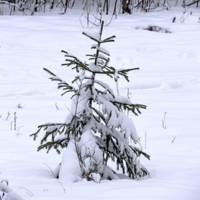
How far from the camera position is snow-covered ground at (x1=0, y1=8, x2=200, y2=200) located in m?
3.20

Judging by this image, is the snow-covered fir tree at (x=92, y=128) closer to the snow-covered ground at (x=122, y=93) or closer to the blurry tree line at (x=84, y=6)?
the snow-covered ground at (x=122, y=93)

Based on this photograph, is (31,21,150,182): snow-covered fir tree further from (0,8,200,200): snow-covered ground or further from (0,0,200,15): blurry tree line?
(0,0,200,15): blurry tree line

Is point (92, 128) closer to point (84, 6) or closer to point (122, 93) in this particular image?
point (122, 93)

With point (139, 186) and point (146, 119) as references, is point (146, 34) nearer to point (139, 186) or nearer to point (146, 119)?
point (146, 119)

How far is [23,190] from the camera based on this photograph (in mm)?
3049

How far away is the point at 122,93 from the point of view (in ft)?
26.0

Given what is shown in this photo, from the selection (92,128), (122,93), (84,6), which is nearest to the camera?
(92,128)

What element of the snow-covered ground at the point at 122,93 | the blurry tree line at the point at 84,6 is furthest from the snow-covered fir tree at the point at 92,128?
the blurry tree line at the point at 84,6

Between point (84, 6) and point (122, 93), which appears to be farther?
point (84, 6)

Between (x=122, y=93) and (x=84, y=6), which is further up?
(x=84, y=6)

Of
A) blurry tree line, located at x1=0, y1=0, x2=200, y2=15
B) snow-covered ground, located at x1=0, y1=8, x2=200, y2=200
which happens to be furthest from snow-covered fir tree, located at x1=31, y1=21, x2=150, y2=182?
blurry tree line, located at x1=0, y1=0, x2=200, y2=15

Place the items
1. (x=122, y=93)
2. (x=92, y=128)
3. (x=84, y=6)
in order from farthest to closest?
1. (x=84, y=6)
2. (x=122, y=93)
3. (x=92, y=128)

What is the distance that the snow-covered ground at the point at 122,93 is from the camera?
3198mm

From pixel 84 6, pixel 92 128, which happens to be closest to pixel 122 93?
pixel 92 128
